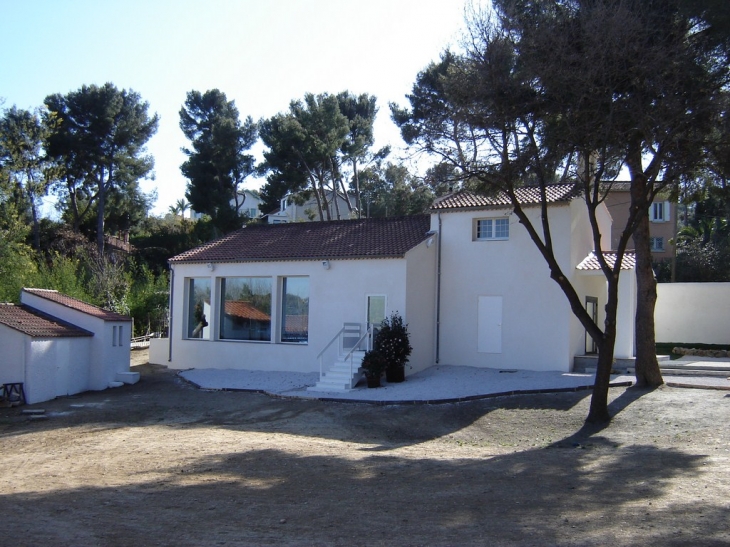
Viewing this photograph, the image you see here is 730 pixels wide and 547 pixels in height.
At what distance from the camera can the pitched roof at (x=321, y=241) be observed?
2203cm

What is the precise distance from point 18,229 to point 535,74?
2172 cm

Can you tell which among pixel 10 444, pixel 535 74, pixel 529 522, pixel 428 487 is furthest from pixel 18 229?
pixel 529 522

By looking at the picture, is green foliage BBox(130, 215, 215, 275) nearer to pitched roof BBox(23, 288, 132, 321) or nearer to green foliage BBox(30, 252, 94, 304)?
green foliage BBox(30, 252, 94, 304)

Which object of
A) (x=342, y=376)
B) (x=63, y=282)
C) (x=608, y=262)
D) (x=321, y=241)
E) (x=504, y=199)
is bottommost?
(x=342, y=376)

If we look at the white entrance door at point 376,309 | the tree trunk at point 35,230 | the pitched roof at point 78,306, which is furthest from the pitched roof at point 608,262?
the tree trunk at point 35,230

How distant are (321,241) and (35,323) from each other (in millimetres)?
9176

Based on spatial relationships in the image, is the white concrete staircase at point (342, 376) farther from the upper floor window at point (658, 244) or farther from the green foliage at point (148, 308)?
the upper floor window at point (658, 244)

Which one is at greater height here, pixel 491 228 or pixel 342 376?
pixel 491 228

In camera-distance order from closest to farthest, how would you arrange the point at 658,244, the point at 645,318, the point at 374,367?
the point at 645,318 < the point at 374,367 < the point at 658,244

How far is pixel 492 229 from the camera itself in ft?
72.4

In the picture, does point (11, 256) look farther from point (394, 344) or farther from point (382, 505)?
point (382, 505)

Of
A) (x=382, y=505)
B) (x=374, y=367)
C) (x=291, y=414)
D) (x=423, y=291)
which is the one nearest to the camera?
(x=382, y=505)

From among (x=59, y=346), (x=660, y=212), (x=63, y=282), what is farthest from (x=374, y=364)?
(x=660, y=212)

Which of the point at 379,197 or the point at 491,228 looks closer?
the point at 491,228
